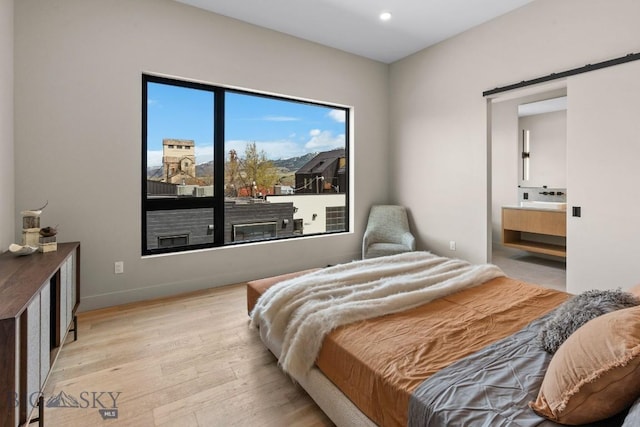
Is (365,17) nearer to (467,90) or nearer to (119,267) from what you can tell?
(467,90)

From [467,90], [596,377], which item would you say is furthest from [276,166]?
[596,377]

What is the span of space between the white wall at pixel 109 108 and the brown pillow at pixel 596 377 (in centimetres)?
320

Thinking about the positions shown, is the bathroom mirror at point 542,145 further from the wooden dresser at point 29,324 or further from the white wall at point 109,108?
the wooden dresser at point 29,324

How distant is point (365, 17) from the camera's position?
353cm

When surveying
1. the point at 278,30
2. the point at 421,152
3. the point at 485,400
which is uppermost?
the point at 278,30

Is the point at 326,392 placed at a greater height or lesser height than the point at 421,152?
lesser

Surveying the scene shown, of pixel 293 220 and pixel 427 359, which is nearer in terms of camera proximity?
pixel 427 359

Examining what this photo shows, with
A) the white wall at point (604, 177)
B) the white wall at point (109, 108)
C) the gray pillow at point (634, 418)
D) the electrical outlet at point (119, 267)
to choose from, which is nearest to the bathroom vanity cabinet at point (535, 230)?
the white wall at point (604, 177)

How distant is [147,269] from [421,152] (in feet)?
12.1

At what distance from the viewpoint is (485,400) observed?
3.46 feet

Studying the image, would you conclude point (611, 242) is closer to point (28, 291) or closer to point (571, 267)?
point (571, 267)

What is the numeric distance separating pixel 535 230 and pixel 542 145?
1814 millimetres

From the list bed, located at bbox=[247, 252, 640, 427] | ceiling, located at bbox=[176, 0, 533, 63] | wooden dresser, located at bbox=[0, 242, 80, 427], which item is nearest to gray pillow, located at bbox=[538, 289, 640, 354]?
bed, located at bbox=[247, 252, 640, 427]

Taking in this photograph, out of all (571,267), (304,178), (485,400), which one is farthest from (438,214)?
(485,400)
